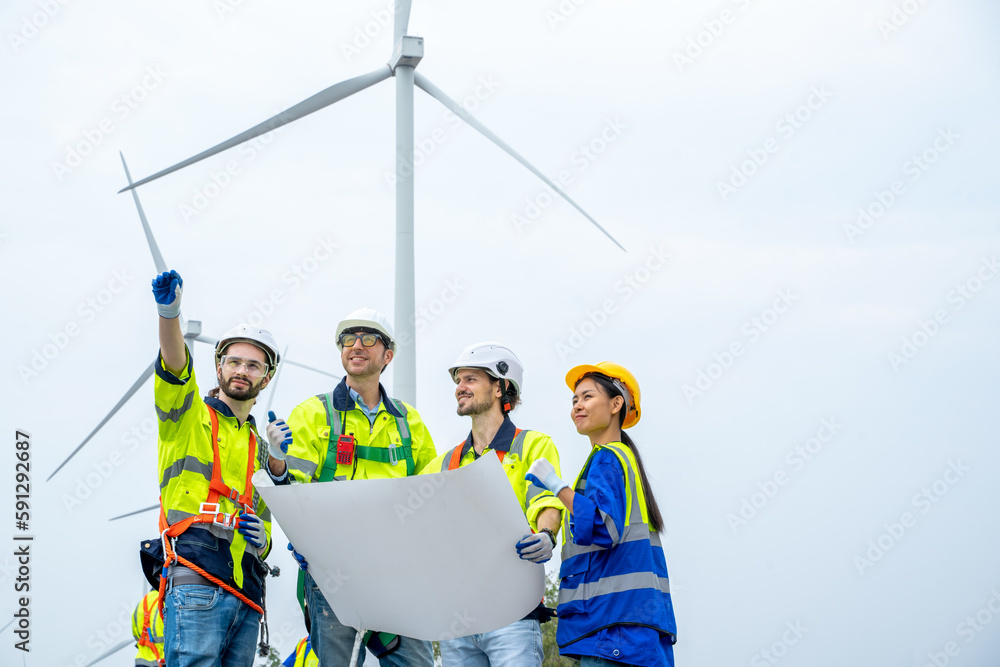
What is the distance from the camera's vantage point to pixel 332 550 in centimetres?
540

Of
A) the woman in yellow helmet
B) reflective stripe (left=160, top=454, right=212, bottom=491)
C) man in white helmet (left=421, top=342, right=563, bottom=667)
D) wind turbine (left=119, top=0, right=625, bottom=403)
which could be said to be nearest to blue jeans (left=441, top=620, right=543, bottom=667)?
man in white helmet (left=421, top=342, right=563, bottom=667)

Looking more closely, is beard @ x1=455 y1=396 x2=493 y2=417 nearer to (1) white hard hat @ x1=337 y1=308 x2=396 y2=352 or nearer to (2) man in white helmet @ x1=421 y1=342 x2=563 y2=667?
(2) man in white helmet @ x1=421 y1=342 x2=563 y2=667

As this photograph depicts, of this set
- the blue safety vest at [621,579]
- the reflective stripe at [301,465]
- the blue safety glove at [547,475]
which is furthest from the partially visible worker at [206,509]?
the blue safety vest at [621,579]

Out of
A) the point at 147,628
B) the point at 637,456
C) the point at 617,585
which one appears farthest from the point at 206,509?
the point at 147,628

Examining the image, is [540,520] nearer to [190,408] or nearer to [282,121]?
[190,408]

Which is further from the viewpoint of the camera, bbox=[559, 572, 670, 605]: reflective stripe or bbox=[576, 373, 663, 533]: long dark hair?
bbox=[576, 373, 663, 533]: long dark hair

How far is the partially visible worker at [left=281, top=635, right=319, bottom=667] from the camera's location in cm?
712

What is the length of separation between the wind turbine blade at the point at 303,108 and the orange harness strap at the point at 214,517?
37.3 ft

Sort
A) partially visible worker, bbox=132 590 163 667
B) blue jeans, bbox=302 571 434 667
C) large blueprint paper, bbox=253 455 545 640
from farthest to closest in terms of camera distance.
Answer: partially visible worker, bbox=132 590 163 667
blue jeans, bbox=302 571 434 667
large blueprint paper, bbox=253 455 545 640

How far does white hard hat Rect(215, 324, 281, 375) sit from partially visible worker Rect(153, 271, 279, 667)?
0.02m

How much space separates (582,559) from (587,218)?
38.5ft

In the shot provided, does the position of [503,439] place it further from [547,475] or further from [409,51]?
[409,51]

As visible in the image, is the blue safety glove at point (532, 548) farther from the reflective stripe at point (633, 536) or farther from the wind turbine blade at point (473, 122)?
the wind turbine blade at point (473, 122)

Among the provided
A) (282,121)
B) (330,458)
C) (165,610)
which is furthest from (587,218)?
Result: (165,610)
